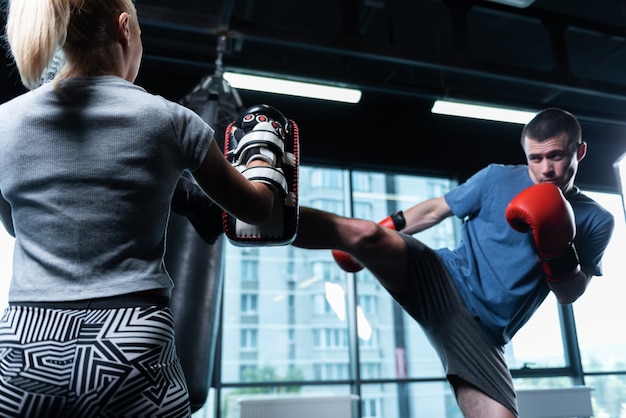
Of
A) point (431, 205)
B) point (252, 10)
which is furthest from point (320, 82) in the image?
point (431, 205)

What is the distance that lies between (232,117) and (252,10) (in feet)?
5.39

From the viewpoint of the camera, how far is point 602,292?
17.2 ft

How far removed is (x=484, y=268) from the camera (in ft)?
5.98

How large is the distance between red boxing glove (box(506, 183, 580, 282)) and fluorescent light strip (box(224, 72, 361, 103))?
94.7 inches

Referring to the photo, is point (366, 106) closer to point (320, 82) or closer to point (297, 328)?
point (320, 82)

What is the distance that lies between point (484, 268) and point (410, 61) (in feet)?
7.08

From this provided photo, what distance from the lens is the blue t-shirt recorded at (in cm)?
177

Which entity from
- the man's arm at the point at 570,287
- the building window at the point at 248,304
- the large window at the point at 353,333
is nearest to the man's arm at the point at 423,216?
the man's arm at the point at 570,287

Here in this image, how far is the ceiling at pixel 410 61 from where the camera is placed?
3617mm

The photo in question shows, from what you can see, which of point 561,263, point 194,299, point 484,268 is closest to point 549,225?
point 561,263

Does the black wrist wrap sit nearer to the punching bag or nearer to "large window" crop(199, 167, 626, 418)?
the punching bag

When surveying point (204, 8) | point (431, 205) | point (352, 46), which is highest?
point (204, 8)

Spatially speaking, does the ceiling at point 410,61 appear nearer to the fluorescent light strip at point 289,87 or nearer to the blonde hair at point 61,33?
the fluorescent light strip at point 289,87

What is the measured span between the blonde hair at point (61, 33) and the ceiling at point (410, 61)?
2544 millimetres
